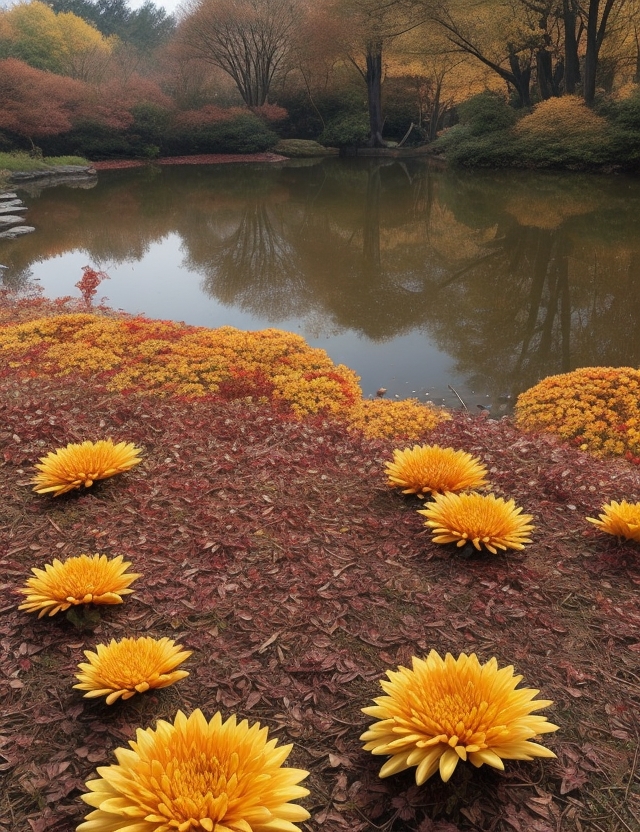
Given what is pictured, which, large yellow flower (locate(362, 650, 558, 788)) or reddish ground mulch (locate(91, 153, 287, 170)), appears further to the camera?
reddish ground mulch (locate(91, 153, 287, 170))

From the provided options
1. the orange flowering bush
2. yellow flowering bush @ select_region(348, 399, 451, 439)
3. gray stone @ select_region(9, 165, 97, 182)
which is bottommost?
yellow flowering bush @ select_region(348, 399, 451, 439)

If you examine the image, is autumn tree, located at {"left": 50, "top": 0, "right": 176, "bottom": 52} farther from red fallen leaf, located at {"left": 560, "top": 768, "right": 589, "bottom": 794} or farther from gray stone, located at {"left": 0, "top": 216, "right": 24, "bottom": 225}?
red fallen leaf, located at {"left": 560, "top": 768, "right": 589, "bottom": 794}

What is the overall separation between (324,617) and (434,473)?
3.59ft

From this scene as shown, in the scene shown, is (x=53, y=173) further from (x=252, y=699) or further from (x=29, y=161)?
(x=252, y=699)

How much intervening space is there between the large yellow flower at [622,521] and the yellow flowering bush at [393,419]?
1705 mm

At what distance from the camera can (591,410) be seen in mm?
4730

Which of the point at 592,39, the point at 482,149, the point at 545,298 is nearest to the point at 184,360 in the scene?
the point at 545,298

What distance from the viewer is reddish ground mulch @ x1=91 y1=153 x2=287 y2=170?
2839cm

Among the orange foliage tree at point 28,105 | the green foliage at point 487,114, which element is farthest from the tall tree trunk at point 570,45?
the orange foliage tree at point 28,105

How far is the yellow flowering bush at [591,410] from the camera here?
14.7ft

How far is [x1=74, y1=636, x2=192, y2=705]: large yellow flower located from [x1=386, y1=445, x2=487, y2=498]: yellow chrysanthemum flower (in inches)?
60.3

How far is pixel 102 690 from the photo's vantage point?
6.32 ft

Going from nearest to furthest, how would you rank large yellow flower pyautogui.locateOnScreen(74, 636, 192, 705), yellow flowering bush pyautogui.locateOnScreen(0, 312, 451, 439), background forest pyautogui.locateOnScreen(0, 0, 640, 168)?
large yellow flower pyautogui.locateOnScreen(74, 636, 192, 705), yellow flowering bush pyautogui.locateOnScreen(0, 312, 451, 439), background forest pyautogui.locateOnScreen(0, 0, 640, 168)

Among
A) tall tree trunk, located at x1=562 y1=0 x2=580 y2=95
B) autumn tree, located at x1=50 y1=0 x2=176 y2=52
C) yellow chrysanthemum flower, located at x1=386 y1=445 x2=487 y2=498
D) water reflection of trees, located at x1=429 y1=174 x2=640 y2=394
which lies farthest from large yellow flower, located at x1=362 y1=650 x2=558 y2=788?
autumn tree, located at x1=50 y1=0 x2=176 y2=52
